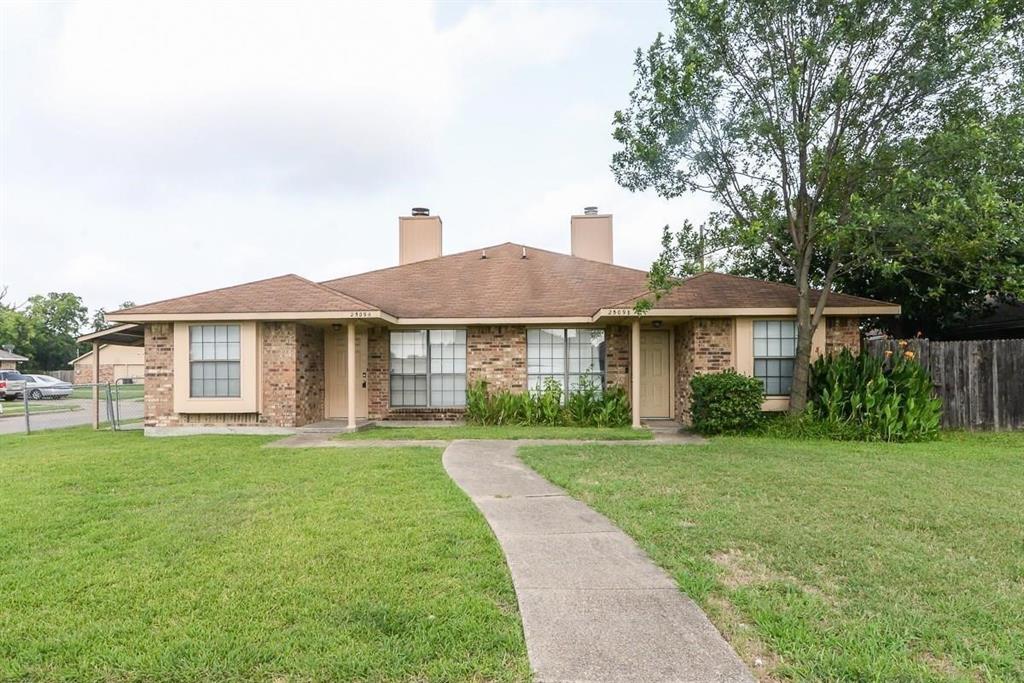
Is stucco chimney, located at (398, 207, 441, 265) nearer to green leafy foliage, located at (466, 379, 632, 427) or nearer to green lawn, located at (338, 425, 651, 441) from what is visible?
green leafy foliage, located at (466, 379, 632, 427)

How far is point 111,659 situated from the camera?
2674mm

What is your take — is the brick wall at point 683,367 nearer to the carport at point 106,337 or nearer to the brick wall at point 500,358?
the brick wall at point 500,358

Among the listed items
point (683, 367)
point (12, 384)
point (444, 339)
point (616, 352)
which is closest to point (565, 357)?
point (616, 352)

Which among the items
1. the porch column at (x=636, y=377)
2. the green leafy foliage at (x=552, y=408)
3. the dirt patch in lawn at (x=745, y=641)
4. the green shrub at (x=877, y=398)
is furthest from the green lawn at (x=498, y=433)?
the dirt patch in lawn at (x=745, y=641)

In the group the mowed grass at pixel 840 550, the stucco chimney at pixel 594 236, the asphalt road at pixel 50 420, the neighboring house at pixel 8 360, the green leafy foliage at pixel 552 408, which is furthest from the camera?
the neighboring house at pixel 8 360

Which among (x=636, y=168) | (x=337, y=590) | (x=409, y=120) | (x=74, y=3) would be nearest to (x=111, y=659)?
(x=337, y=590)

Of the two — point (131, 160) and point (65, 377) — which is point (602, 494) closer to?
point (131, 160)

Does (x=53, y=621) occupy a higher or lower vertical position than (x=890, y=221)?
lower

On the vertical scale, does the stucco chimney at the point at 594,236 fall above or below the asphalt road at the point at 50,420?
above

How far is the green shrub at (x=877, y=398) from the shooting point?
9898mm

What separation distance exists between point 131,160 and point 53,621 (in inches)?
659

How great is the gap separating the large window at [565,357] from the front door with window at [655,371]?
105cm

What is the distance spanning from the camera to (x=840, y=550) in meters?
4.12

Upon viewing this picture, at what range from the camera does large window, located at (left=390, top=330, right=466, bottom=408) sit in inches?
512
